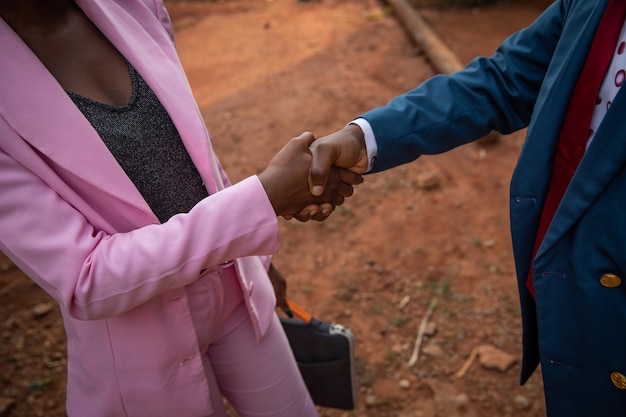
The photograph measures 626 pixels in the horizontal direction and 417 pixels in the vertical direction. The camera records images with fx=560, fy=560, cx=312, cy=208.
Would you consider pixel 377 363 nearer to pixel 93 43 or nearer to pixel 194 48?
pixel 93 43

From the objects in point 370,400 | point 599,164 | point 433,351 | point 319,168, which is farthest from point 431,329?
point 599,164

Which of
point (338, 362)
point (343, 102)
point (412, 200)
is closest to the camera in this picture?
point (338, 362)

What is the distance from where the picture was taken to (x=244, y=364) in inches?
73.5

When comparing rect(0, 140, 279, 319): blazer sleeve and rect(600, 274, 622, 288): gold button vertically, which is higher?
rect(0, 140, 279, 319): blazer sleeve

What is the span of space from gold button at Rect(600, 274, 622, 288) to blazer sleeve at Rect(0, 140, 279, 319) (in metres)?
0.84

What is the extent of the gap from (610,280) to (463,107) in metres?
0.76

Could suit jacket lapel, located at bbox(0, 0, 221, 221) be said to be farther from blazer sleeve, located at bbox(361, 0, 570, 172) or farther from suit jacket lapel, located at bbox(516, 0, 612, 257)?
suit jacket lapel, located at bbox(516, 0, 612, 257)

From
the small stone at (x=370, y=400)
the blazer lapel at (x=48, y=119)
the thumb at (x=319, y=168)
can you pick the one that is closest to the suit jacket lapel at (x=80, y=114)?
the blazer lapel at (x=48, y=119)

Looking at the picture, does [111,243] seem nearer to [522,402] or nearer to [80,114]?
[80,114]

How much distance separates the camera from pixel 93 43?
157 centimetres

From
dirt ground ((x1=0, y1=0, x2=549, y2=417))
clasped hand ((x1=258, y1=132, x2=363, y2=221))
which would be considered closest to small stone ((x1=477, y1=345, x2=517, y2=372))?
dirt ground ((x1=0, y1=0, x2=549, y2=417))

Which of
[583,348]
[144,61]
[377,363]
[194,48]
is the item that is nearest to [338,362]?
[377,363]

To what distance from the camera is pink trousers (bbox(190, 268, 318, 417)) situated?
5.90ft

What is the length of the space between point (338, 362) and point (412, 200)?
2.24 metres
